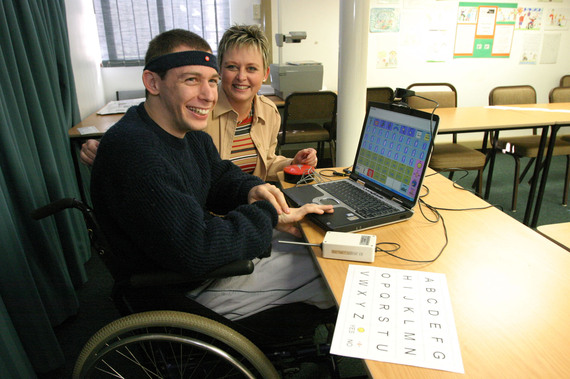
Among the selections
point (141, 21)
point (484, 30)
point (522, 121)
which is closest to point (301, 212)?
point (522, 121)

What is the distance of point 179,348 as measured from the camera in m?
1.01

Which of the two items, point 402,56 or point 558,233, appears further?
point 402,56

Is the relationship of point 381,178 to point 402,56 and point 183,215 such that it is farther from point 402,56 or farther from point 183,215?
point 402,56

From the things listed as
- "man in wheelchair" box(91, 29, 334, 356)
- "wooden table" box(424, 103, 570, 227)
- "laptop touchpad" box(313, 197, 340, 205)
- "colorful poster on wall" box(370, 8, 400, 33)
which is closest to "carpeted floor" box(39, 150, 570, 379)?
"wooden table" box(424, 103, 570, 227)

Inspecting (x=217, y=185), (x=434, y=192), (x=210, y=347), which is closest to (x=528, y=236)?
(x=434, y=192)

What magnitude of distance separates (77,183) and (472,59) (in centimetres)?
434

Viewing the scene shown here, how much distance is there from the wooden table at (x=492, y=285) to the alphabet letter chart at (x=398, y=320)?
0.02 meters

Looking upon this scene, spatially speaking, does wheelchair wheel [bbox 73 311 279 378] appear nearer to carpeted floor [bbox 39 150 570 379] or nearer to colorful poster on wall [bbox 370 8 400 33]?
carpeted floor [bbox 39 150 570 379]

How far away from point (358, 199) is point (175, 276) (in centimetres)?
64

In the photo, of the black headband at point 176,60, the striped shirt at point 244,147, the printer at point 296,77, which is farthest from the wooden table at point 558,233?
the printer at point 296,77

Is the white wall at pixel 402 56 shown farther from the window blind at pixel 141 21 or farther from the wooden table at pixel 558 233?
the wooden table at pixel 558 233

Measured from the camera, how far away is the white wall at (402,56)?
3816 mm

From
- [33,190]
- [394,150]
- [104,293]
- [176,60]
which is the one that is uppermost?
[176,60]

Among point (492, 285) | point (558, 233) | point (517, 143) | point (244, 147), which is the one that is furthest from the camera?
point (517, 143)
